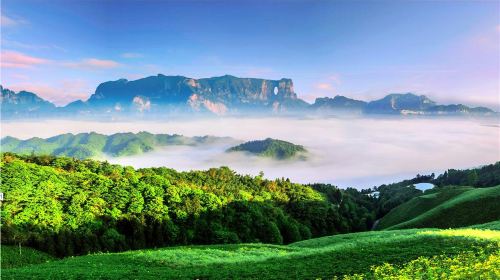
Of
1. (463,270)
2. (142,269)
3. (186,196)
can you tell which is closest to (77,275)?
(142,269)

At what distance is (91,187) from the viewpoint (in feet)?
321

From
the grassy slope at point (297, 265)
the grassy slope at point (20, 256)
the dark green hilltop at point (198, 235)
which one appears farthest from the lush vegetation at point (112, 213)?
the grassy slope at point (297, 265)

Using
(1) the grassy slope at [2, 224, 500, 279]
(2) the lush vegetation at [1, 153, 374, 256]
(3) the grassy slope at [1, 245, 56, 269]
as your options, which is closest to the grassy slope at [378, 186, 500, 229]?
(2) the lush vegetation at [1, 153, 374, 256]

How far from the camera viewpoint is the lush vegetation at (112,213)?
80.6 metres

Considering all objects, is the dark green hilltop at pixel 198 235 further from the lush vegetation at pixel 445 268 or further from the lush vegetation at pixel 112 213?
the lush vegetation at pixel 112 213

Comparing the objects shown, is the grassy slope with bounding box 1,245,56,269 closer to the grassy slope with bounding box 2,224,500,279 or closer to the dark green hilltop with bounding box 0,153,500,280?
the dark green hilltop with bounding box 0,153,500,280

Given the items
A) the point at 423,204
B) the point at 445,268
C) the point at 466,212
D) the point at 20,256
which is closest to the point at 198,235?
the point at 20,256

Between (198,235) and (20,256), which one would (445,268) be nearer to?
(20,256)

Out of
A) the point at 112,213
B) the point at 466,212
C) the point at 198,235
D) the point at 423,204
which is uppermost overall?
the point at 466,212

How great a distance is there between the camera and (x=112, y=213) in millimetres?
92812

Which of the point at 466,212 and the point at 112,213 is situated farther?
the point at 112,213

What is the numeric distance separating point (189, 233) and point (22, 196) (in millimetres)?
39492

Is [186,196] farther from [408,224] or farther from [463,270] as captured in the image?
[463,270]

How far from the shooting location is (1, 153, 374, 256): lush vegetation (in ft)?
265
